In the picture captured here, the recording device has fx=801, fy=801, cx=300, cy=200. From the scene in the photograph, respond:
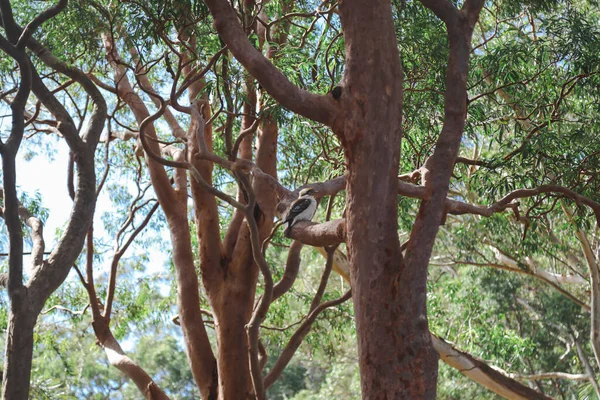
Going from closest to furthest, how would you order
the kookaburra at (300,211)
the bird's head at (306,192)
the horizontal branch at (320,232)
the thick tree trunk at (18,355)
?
the horizontal branch at (320,232), the thick tree trunk at (18,355), the kookaburra at (300,211), the bird's head at (306,192)

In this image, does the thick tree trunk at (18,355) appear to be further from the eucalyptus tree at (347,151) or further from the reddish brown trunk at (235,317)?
the reddish brown trunk at (235,317)

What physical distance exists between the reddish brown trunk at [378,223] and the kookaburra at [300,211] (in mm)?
303

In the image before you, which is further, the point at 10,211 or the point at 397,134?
the point at 10,211

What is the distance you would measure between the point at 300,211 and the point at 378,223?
0.53m

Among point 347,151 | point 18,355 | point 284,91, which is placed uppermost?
point 284,91

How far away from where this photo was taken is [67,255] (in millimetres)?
4270

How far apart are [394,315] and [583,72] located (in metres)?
3.34

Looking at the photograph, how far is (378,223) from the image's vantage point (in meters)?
3.61

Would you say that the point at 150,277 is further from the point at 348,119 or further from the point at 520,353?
the point at 348,119

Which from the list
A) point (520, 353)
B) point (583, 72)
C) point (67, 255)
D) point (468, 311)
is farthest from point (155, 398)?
point (468, 311)

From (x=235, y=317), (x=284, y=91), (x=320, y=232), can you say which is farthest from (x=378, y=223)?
(x=235, y=317)

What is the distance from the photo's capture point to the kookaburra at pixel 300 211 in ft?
13.1

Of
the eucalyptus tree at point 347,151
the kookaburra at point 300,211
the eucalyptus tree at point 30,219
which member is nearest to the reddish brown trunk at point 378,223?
the eucalyptus tree at point 347,151

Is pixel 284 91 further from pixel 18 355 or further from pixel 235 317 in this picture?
pixel 235 317
